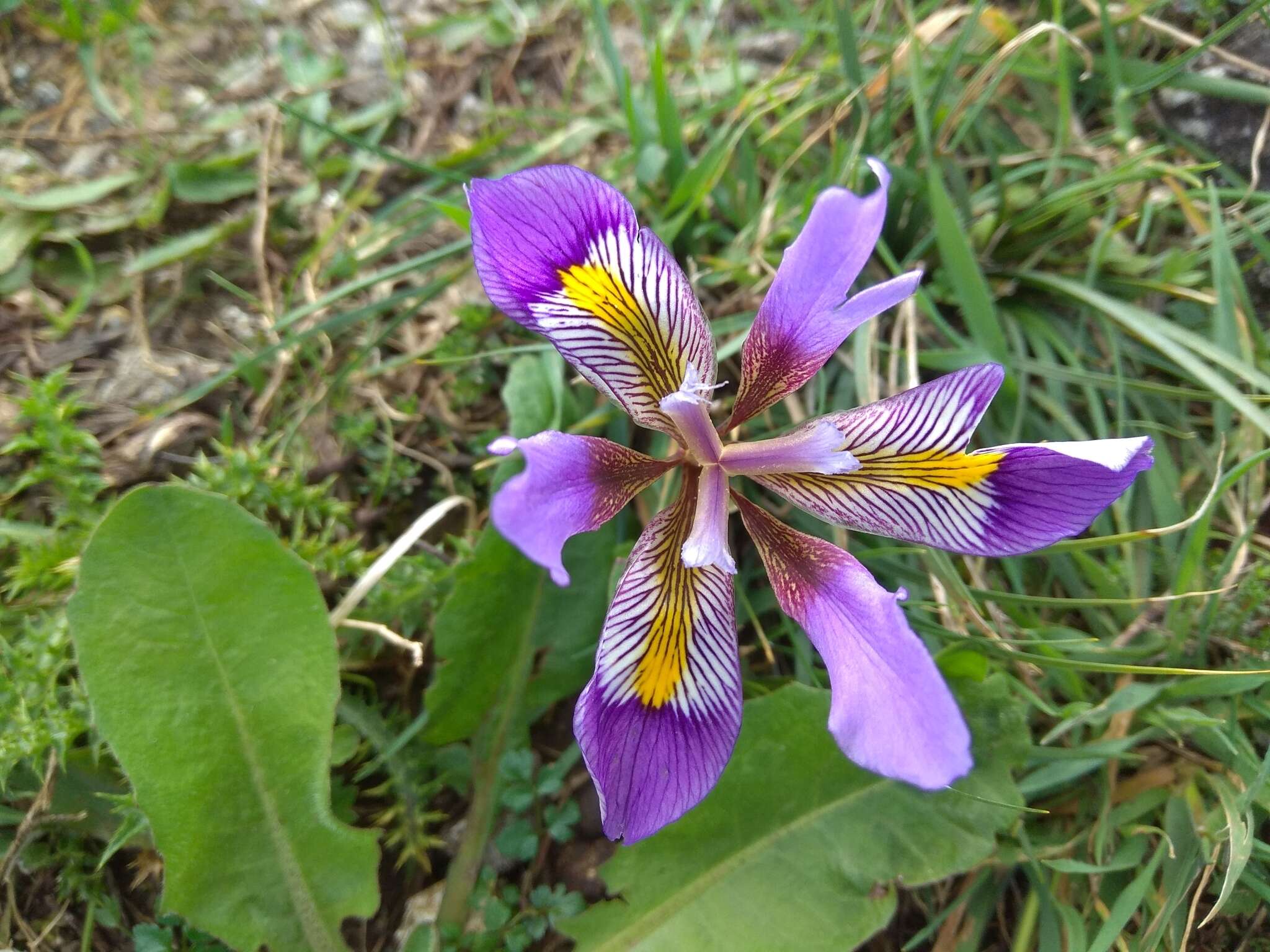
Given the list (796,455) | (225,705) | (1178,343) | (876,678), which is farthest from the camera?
(1178,343)

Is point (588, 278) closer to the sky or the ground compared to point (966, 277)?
closer to the sky

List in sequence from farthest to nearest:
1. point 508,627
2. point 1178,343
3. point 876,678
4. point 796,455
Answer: point 1178,343 < point 508,627 < point 796,455 < point 876,678

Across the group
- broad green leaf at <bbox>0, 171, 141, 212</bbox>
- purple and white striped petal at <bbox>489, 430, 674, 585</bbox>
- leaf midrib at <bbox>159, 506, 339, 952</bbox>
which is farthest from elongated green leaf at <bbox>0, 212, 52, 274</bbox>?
purple and white striped petal at <bbox>489, 430, 674, 585</bbox>

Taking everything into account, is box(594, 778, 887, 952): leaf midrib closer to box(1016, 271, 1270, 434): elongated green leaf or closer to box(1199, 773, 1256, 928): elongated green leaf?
box(1199, 773, 1256, 928): elongated green leaf

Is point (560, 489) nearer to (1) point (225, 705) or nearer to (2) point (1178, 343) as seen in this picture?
(1) point (225, 705)

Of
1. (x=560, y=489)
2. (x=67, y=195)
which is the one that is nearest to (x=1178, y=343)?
(x=560, y=489)

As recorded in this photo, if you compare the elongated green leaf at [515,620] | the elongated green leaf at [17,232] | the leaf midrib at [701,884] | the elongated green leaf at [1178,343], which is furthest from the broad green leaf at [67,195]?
the elongated green leaf at [1178,343]

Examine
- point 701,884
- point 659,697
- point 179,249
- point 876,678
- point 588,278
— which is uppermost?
point 588,278

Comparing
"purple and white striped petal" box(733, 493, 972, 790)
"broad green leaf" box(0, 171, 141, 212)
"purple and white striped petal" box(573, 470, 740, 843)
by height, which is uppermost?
"broad green leaf" box(0, 171, 141, 212)
